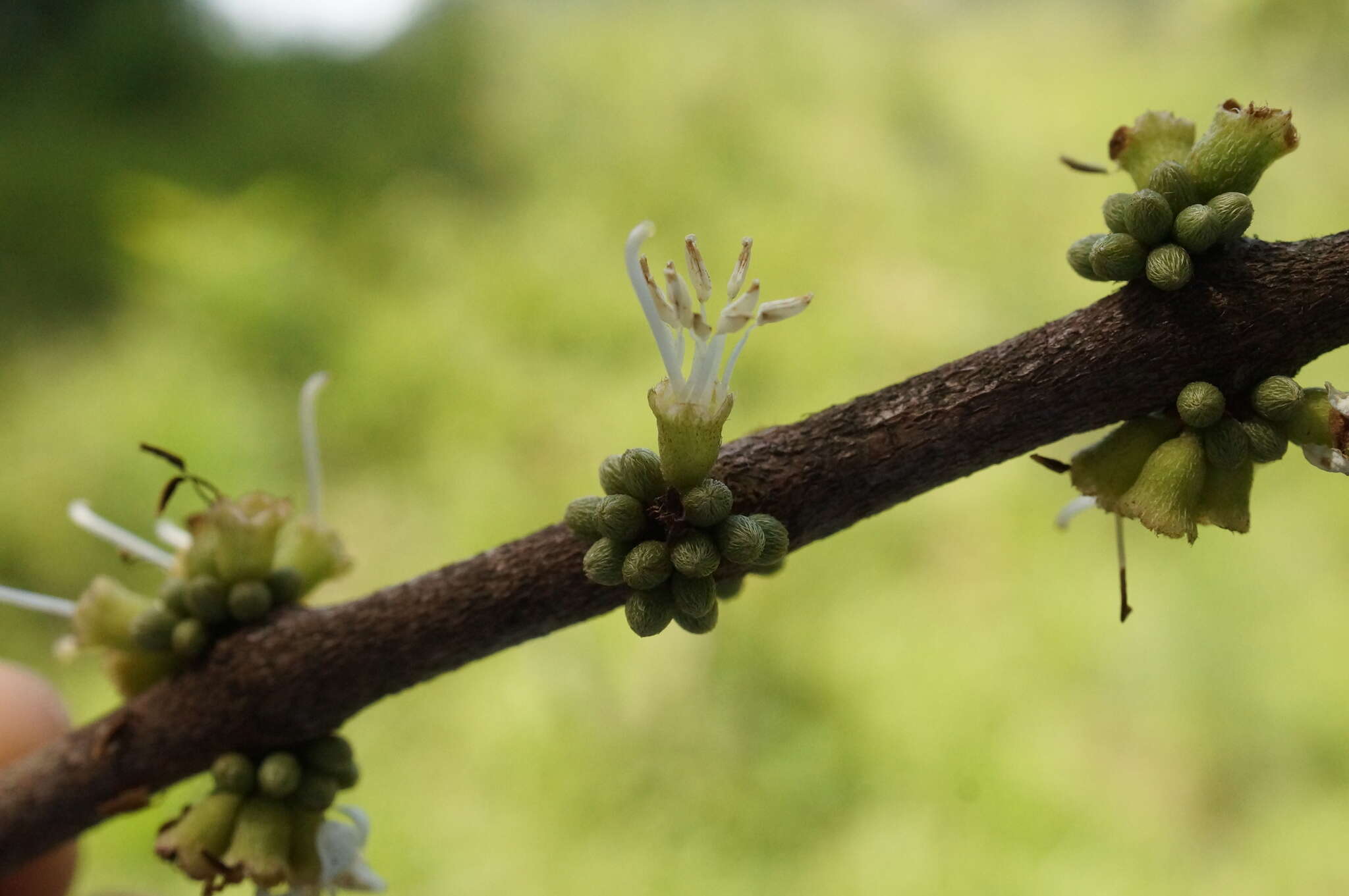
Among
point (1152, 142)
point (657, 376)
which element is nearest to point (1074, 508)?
point (1152, 142)

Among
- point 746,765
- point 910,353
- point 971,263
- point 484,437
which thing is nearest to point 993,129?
point 971,263

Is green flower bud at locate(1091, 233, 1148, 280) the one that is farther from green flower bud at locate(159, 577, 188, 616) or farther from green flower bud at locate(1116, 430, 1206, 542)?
green flower bud at locate(159, 577, 188, 616)

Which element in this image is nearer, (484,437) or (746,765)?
(746,765)

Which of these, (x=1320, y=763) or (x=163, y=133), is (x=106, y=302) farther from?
(x=1320, y=763)

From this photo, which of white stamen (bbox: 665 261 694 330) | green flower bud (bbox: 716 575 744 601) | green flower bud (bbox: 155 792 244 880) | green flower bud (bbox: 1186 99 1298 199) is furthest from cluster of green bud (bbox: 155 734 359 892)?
green flower bud (bbox: 1186 99 1298 199)

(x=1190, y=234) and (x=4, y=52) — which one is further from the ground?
(x=4, y=52)

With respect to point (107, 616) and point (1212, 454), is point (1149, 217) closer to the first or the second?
point (1212, 454)

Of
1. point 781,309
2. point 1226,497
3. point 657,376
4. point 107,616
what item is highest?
point 657,376
